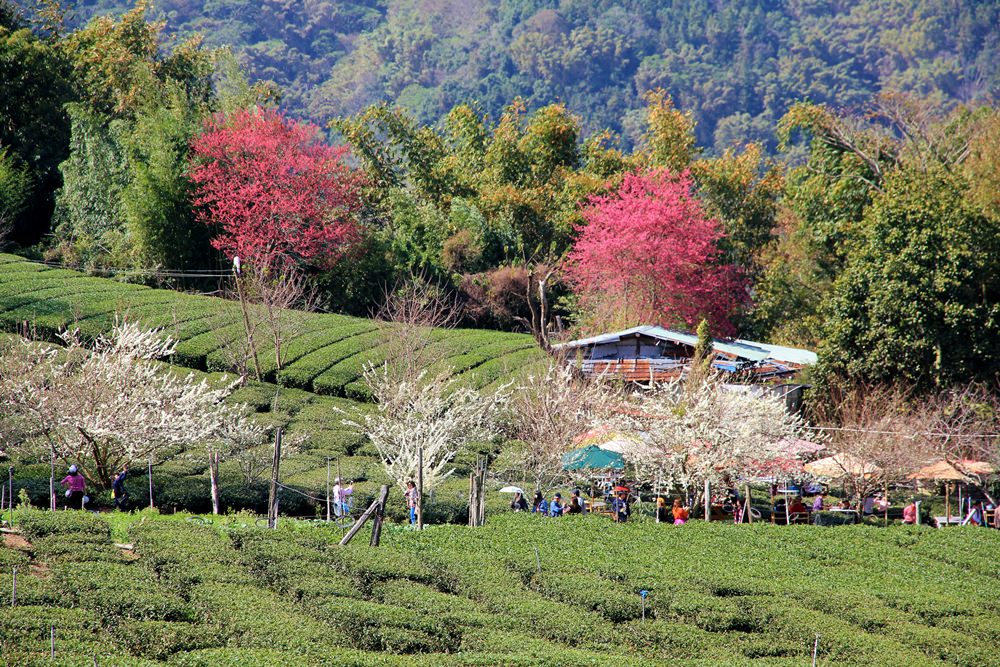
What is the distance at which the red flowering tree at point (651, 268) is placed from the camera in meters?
44.6

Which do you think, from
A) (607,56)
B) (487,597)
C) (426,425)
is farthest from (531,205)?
(607,56)

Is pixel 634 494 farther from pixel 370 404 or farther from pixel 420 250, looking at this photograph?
pixel 420 250

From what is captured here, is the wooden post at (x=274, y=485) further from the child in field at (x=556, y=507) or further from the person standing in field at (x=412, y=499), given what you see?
the child in field at (x=556, y=507)

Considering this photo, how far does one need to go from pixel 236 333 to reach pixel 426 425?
13670mm

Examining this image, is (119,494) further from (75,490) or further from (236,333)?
(236,333)

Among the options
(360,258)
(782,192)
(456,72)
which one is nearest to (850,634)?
(360,258)

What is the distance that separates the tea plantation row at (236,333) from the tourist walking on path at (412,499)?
9.04 meters

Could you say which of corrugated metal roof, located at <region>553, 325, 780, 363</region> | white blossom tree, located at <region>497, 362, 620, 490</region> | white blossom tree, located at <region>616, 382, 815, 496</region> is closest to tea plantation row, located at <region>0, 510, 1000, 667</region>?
white blossom tree, located at <region>616, 382, 815, 496</region>

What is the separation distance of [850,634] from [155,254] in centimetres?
3645

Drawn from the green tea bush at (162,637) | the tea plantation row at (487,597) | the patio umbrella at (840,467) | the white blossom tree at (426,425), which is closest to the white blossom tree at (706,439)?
the patio umbrella at (840,467)

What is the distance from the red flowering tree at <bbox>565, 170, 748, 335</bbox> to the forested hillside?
255ft

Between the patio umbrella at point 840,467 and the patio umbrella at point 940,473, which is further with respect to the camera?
the patio umbrella at point 840,467

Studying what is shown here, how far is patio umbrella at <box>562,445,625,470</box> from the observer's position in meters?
27.6

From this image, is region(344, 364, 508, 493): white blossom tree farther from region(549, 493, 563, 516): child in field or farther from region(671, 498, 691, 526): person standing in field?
region(671, 498, 691, 526): person standing in field
